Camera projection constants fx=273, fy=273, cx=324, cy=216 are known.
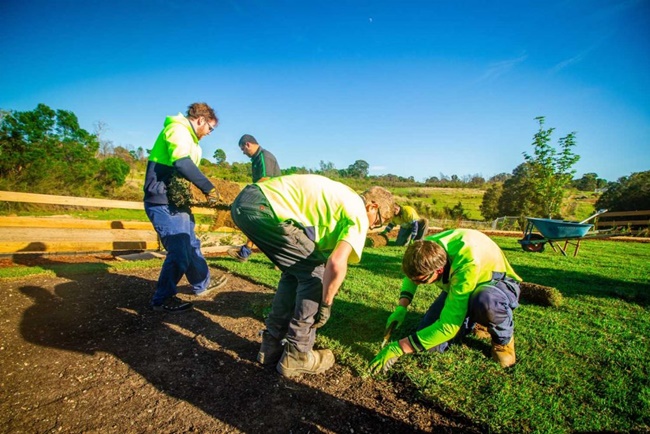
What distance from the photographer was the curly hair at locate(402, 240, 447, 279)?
2121mm

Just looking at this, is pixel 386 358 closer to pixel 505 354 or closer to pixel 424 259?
pixel 424 259

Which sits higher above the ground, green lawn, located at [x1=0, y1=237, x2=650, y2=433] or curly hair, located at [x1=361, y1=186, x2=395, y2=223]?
curly hair, located at [x1=361, y1=186, x2=395, y2=223]

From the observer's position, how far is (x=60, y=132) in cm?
1916

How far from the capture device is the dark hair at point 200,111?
3271 mm

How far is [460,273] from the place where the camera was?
7.04ft

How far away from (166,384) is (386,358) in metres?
1.69

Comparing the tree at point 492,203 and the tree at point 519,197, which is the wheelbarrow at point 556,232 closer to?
the tree at point 519,197

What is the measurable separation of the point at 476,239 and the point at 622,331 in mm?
2310

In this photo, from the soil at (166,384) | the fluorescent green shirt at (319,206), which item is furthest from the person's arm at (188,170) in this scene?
the soil at (166,384)

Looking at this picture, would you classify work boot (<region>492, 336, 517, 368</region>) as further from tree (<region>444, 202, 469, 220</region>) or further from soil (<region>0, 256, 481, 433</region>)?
tree (<region>444, 202, 469, 220</region>)

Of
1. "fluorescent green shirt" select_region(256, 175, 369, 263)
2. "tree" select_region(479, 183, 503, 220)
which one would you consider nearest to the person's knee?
"fluorescent green shirt" select_region(256, 175, 369, 263)

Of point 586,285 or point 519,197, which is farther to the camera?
point 519,197

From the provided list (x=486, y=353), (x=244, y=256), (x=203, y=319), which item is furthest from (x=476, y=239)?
(x=244, y=256)

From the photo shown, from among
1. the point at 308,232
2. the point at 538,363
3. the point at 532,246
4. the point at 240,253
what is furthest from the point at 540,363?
the point at 532,246
